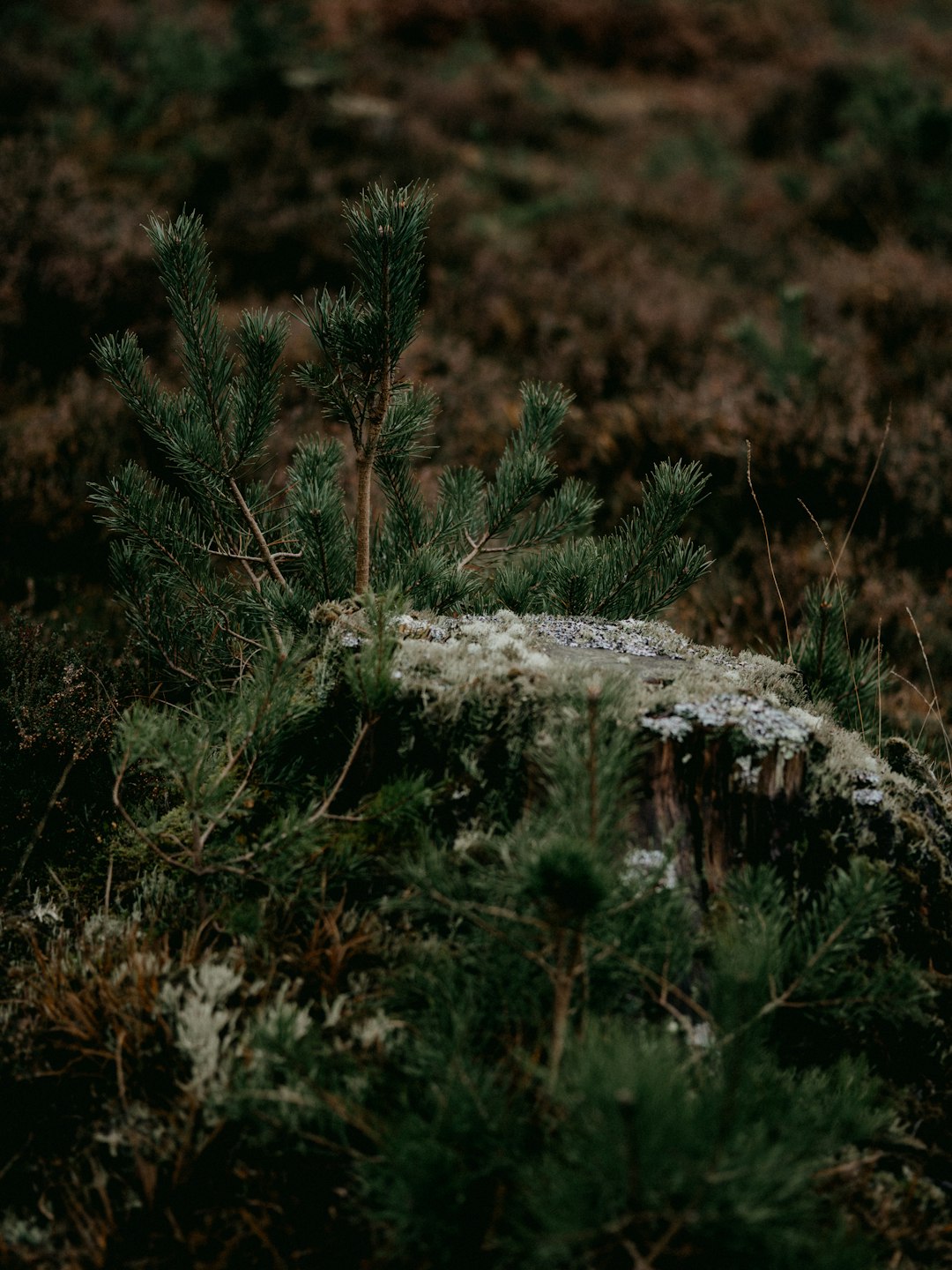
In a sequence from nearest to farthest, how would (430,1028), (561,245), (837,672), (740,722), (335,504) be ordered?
(430,1028), (740,722), (335,504), (837,672), (561,245)

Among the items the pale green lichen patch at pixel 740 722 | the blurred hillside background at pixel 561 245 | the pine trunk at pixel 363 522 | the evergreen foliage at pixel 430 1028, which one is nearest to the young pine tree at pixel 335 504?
the pine trunk at pixel 363 522

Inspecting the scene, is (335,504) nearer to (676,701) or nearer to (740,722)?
(676,701)

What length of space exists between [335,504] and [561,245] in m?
7.77

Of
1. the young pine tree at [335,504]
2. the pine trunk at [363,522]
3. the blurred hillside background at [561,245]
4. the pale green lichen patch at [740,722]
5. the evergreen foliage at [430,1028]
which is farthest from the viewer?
the blurred hillside background at [561,245]

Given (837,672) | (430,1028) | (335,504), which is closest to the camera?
(430,1028)

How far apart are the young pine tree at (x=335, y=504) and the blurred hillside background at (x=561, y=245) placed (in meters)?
1.08

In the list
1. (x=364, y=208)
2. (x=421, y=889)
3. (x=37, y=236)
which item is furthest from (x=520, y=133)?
(x=421, y=889)

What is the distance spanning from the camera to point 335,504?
91.4 inches

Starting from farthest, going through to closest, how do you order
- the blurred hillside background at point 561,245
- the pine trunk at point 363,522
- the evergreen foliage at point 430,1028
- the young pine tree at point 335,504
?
the blurred hillside background at point 561,245 → the pine trunk at point 363,522 → the young pine tree at point 335,504 → the evergreen foliage at point 430,1028

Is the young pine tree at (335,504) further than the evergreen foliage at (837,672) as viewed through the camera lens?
No

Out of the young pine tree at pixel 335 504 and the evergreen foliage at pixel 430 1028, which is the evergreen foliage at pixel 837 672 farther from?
the evergreen foliage at pixel 430 1028

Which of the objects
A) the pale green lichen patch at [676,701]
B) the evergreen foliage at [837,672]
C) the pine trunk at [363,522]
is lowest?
the evergreen foliage at [837,672]

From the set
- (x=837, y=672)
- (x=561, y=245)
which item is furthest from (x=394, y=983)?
(x=561, y=245)

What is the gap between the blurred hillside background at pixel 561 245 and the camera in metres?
4.75
